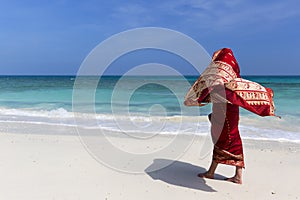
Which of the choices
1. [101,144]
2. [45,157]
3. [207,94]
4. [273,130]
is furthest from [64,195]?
[273,130]

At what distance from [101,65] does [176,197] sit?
2.76 m

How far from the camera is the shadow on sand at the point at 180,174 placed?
3545mm

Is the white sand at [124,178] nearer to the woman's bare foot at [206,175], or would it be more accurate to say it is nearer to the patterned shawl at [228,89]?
the woman's bare foot at [206,175]

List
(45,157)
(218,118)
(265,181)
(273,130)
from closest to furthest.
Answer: (218,118) < (265,181) < (45,157) < (273,130)

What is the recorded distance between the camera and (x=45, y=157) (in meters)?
4.38

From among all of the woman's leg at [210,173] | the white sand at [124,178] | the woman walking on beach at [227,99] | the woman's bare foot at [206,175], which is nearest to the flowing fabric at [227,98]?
the woman walking on beach at [227,99]

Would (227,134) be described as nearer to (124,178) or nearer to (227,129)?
(227,129)

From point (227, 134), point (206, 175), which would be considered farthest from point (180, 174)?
point (227, 134)

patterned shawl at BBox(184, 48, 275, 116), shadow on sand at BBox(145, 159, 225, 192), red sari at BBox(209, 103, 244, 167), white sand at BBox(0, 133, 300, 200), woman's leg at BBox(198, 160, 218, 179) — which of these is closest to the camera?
patterned shawl at BBox(184, 48, 275, 116)

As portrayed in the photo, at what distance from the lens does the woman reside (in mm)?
3297

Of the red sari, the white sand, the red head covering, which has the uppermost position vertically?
the red head covering

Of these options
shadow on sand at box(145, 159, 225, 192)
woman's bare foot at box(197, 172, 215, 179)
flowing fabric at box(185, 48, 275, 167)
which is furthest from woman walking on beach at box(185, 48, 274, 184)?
shadow on sand at box(145, 159, 225, 192)

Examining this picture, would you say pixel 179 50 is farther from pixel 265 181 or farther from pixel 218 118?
pixel 265 181

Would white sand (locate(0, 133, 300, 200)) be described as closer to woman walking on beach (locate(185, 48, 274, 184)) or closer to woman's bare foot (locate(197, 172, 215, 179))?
woman's bare foot (locate(197, 172, 215, 179))
